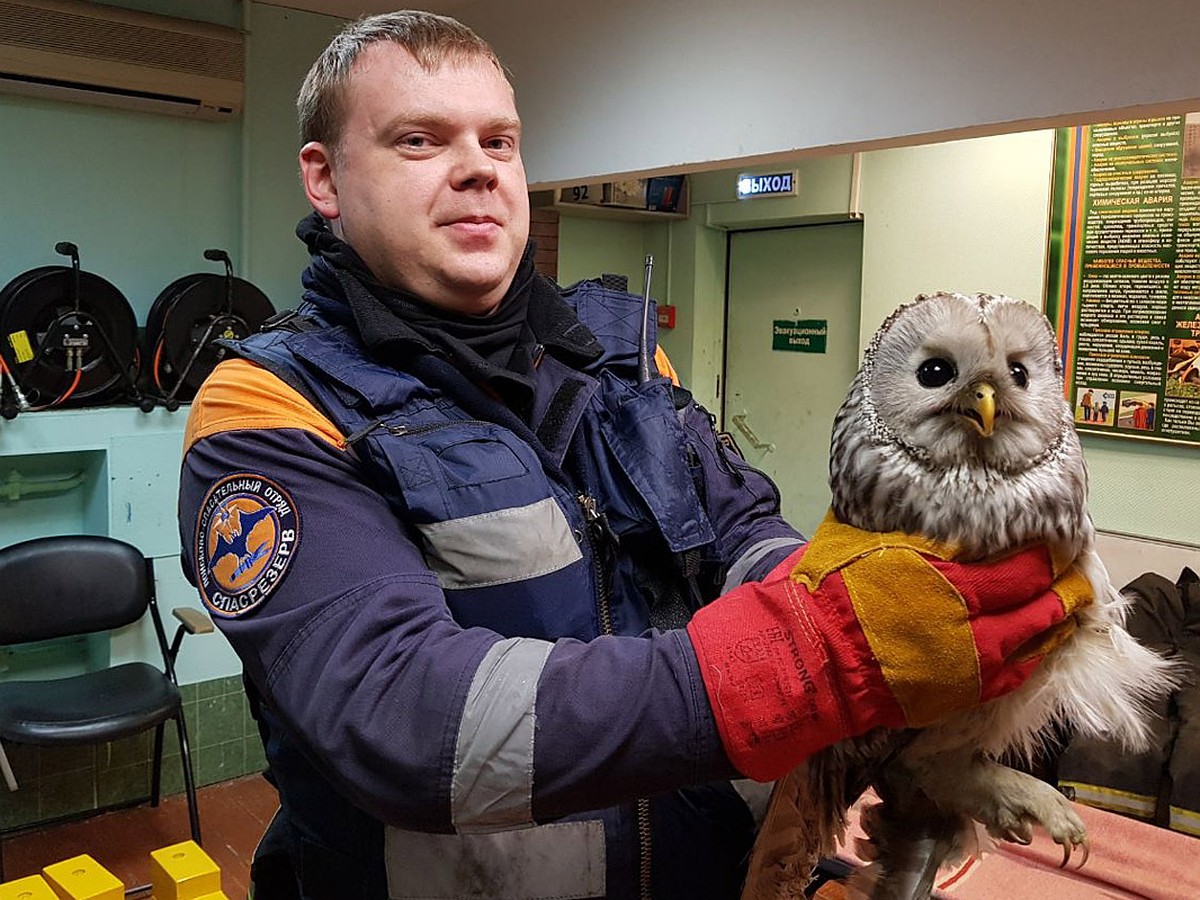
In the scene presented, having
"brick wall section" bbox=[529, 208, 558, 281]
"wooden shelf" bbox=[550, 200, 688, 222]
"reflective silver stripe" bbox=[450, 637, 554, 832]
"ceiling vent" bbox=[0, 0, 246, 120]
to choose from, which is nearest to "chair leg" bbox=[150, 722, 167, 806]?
"ceiling vent" bbox=[0, 0, 246, 120]

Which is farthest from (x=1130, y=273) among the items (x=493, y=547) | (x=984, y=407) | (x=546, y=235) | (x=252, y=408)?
(x=252, y=408)

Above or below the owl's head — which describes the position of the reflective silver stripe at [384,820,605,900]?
below

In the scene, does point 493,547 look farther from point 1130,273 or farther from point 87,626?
point 1130,273

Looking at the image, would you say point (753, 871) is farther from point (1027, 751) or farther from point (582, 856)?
point (1027, 751)

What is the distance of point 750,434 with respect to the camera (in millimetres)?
5184

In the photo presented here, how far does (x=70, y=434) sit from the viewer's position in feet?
11.1

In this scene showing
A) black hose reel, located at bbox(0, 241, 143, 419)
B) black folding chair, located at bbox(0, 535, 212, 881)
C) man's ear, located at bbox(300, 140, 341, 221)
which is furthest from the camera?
black hose reel, located at bbox(0, 241, 143, 419)

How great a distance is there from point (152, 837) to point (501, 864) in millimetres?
3015

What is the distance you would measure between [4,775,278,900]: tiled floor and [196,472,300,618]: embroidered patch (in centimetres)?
263

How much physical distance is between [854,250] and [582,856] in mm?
4032

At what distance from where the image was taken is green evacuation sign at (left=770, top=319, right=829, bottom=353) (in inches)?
188

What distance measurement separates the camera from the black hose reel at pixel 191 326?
3543mm

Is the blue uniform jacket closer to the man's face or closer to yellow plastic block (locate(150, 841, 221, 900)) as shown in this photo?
the man's face

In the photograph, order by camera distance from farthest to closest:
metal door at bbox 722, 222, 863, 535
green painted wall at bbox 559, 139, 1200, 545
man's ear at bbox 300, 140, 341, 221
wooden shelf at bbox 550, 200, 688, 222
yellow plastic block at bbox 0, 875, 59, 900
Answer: wooden shelf at bbox 550, 200, 688, 222, metal door at bbox 722, 222, 863, 535, green painted wall at bbox 559, 139, 1200, 545, yellow plastic block at bbox 0, 875, 59, 900, man's ear at bbox 300, 140, 341, 221
